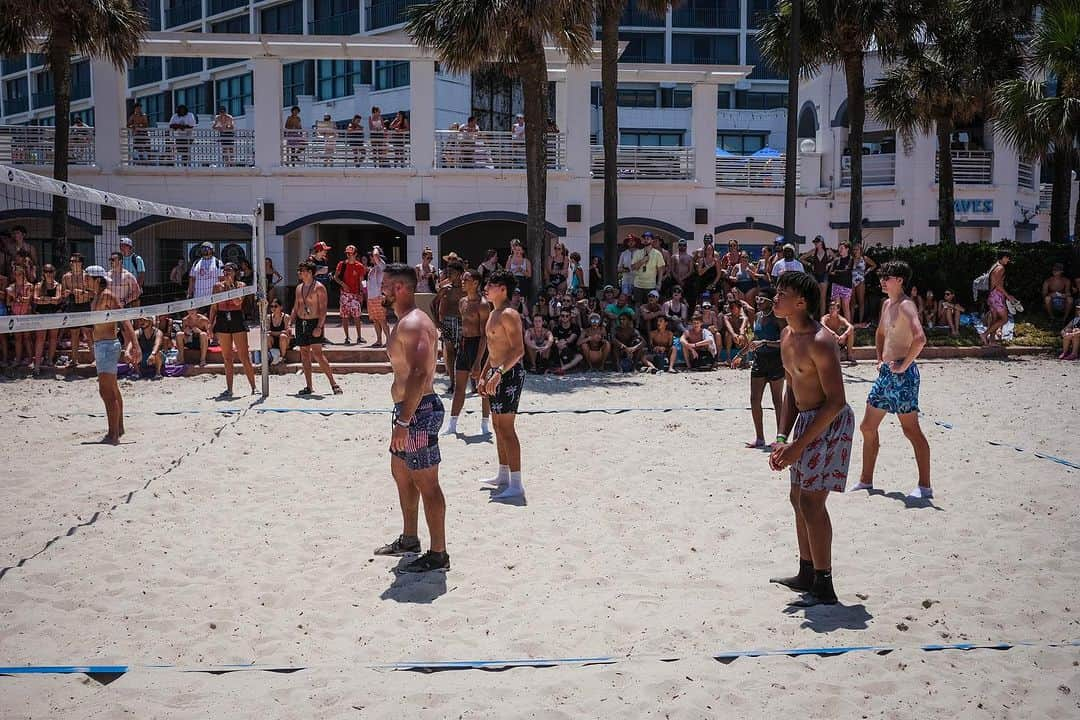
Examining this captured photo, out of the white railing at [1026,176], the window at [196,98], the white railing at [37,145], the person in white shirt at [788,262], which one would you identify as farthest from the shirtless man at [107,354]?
the window at [196,98]

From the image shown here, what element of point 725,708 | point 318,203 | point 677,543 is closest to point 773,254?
point 318,203

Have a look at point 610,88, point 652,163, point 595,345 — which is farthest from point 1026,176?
point 595,345

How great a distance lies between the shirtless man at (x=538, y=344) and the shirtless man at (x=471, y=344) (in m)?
4.62

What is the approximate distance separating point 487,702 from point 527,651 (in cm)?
55

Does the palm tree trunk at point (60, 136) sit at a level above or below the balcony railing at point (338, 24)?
below

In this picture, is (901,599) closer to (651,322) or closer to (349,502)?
(349,502)

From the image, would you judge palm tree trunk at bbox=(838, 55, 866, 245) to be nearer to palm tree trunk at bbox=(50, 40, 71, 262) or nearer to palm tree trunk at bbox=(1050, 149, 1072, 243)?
palm tree trunk at bbox=(1050, 149, 1072, 243)

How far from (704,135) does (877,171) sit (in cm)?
766

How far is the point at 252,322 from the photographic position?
1784 cm

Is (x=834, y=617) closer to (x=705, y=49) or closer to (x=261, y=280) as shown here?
(x=261, y=280)

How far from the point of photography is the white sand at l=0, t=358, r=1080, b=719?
4.02m

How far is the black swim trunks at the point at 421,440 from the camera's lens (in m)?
5.36

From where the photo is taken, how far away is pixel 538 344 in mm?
14398

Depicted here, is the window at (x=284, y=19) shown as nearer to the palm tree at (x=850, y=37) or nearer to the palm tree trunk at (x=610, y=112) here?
the palm tree at (x=850, y=37)
